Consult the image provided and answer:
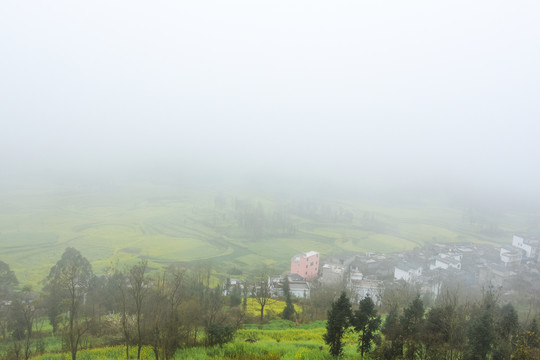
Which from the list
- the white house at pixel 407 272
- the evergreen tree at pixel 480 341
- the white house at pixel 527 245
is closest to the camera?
the evergreen tree at pixel 480 341

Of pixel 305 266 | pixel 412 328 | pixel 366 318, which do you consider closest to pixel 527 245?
pixel 305 266

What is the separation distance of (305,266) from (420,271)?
1867 centimetres

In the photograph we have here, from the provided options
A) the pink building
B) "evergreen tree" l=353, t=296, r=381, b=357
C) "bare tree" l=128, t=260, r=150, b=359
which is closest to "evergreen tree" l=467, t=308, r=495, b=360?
"evergreen tree" l=353, t=296, r=381, b=357

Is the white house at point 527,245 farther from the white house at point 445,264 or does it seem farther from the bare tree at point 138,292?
the bare tree at point 138,292

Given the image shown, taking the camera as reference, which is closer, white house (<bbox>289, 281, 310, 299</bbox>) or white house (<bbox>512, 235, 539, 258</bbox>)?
white house (<bbox>289, 281, 310, 299</bbox>)

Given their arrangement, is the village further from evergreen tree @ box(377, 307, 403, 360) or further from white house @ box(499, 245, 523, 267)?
evergreen tree @ box(377, 307, 403, 360)

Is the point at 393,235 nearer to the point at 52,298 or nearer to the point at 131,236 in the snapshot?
the point at 131,236

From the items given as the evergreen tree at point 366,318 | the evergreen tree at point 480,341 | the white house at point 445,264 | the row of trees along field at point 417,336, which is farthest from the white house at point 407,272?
the evergreen tree at point 366,318

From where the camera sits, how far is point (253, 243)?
7144 cm

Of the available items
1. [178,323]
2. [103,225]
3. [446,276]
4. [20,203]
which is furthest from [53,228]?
[446,276]

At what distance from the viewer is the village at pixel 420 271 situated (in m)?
44.2

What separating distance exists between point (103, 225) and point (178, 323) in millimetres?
75270

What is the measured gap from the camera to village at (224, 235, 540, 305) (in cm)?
4422

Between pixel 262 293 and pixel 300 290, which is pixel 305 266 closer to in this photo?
pixel 300 290
